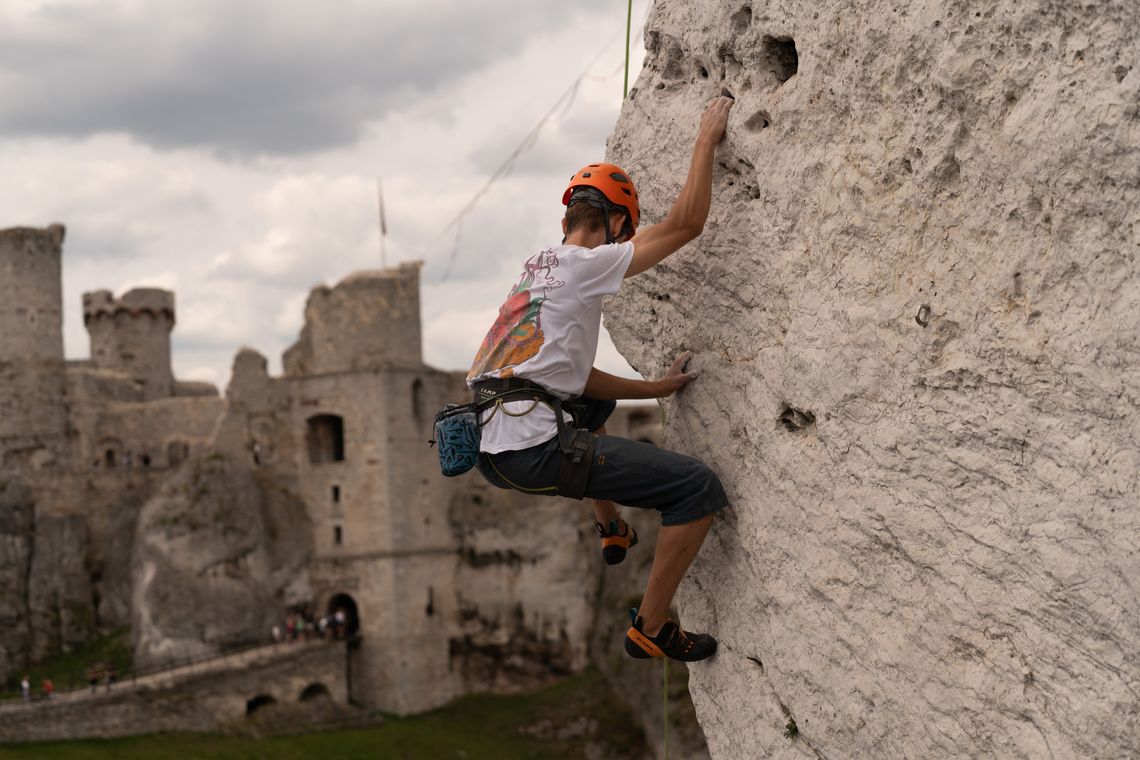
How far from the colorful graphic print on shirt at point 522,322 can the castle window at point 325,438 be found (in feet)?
103

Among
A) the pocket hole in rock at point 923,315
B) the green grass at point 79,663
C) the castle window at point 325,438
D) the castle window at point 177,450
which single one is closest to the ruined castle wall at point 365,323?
the castle window at point 325,438

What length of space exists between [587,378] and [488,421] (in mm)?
460

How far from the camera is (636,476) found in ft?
15.2

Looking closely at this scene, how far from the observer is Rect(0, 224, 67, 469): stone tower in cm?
3403

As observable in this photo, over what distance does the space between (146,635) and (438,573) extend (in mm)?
8442

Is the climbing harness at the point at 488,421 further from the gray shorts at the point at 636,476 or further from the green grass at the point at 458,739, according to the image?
the green grass at the point at 458,739

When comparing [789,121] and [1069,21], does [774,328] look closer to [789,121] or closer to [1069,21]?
[789,121]

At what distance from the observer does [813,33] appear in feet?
14.0

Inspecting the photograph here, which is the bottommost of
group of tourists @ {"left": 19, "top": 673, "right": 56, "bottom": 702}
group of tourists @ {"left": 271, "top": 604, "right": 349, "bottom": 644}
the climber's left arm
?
group of tourists @ {"left": 19, "top": 673, "right": 56, "bottom": 702}

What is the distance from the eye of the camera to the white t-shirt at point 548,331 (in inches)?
183

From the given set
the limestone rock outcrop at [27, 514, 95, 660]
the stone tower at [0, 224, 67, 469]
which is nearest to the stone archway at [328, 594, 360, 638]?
the limestone rock outcrop at [27, 514, 95, 660]

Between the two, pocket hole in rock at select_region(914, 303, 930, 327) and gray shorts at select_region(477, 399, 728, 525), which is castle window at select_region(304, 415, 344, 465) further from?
pocket hole in rock at select_region(914, 303, 930, 327)

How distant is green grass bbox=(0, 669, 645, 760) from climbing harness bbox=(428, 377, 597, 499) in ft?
77.7

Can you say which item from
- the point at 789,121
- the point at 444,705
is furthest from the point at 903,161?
the point at 444,705
